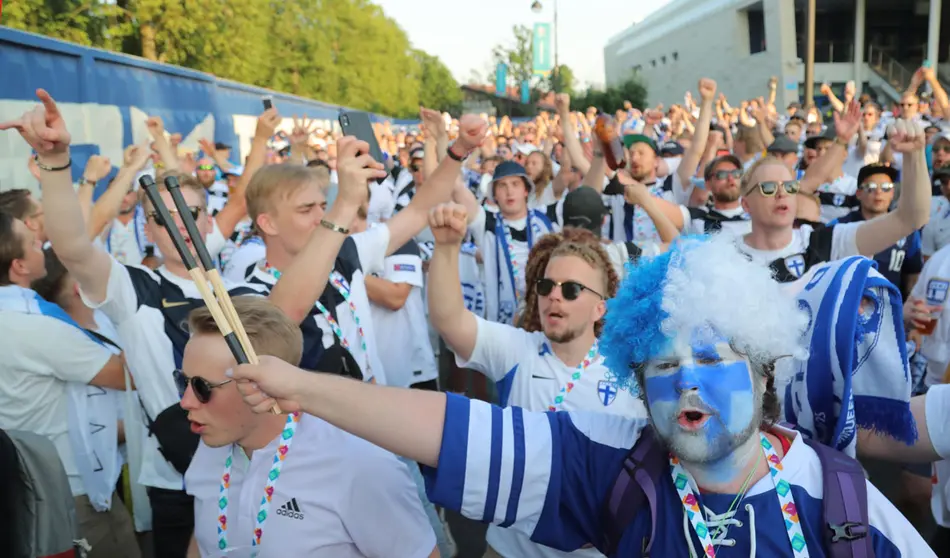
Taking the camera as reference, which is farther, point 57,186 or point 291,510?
point 57,186

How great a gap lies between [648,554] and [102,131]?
34.5 feet

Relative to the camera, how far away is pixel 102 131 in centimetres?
1046

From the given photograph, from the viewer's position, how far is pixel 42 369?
3.21m

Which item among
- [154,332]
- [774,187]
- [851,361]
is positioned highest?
[774,187]

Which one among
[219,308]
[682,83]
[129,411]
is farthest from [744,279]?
[682,83]

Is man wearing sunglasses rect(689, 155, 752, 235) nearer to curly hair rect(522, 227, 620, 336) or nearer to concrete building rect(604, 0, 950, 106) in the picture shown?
curly hair rect(522, 227, 620, 336)

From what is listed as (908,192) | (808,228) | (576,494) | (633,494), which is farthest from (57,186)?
(808,228)

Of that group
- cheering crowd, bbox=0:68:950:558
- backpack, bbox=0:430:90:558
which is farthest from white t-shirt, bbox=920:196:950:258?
backpack, bbox=0:430:90:558

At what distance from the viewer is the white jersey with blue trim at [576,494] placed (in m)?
1.68

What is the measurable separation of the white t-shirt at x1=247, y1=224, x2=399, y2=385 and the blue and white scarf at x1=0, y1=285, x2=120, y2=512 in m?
0.83

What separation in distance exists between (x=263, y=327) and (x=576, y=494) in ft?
3.26

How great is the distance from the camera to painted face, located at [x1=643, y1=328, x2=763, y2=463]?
1.70 m

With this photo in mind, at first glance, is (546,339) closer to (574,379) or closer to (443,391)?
(574,379)

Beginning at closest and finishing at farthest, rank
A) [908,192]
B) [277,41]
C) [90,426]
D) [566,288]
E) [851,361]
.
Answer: [851,361]
[566,288]
[90,426]
[908,192]
[277,41]
